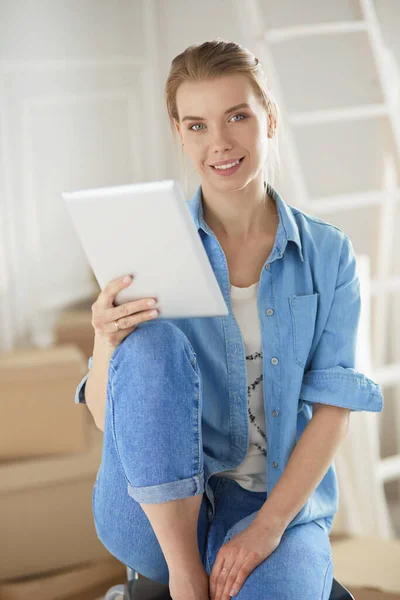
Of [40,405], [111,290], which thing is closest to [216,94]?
[111,290]

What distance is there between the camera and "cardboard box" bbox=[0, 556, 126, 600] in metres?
2.12

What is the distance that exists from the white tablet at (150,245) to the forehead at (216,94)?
0.30 meters

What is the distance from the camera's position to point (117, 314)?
1.19 metres

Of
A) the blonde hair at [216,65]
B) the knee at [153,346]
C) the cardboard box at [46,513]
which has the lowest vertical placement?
the cardboard box at [46,513]

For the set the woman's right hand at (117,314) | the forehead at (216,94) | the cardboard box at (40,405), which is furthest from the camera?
the cardboard box at (40,405)

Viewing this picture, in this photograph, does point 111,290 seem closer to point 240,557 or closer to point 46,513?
point 240,557

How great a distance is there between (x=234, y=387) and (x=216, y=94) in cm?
52

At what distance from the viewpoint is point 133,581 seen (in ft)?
4.34

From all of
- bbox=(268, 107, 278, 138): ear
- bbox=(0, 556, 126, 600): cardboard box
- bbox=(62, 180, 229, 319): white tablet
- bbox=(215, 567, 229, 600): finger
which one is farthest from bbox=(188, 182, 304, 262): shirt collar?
bbox=(0, 556, 126, 600): cardboard box

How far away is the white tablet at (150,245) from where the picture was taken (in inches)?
42.7

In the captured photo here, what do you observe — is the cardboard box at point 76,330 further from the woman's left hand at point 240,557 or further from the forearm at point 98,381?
the woman's left hand at point 240,557

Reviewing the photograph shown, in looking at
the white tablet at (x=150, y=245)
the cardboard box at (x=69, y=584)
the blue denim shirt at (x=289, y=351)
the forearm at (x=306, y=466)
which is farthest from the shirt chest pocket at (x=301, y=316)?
the cardboard box at (x=69, y=584)

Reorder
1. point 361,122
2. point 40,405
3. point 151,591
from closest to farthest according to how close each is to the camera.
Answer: point 151,591
point 40,405
point 361,122

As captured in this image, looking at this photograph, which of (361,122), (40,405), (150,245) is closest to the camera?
(150,245)
